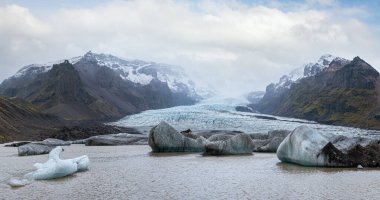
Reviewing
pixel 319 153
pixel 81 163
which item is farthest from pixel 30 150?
pixel 319 153

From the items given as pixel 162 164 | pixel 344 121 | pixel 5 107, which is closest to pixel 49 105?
pixel 5 107

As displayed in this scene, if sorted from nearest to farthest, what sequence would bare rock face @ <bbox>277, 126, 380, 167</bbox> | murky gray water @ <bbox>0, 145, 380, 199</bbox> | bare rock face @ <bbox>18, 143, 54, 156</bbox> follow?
murky gray water @ <bbox>0, 145, 380, 199</bbox> < bare rock face @ <bbox>277, 126, 380, 167</bbox> < bare rock face @ <bbox>18, 143, 54, 156</bbox>

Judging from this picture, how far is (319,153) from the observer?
28625mm

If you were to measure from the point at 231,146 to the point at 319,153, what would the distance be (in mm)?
11061

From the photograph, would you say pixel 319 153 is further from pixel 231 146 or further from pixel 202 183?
pixel 231 146

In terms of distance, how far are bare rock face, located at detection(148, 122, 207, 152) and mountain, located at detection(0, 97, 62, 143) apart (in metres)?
39.8

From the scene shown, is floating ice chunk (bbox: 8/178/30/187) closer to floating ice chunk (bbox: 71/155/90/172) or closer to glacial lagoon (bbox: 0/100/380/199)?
glacial lagoon (bbox: 0/100/380/199)

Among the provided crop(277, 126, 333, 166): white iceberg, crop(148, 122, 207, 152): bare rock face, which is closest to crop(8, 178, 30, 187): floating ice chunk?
crop(277, 126, 333, 166): white iceberg

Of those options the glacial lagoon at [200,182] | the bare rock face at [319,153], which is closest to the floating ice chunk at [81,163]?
the glacial lagoon at [200,182]

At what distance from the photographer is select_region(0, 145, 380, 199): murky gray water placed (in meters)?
18.7

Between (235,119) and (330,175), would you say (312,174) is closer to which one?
(330,175)

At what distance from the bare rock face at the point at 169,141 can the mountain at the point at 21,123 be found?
39.8m

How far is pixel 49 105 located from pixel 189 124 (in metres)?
95.9

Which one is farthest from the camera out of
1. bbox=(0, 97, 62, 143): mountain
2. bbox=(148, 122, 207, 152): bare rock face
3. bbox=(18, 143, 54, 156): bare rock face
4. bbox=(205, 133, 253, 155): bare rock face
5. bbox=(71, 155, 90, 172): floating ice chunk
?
bbox=(0, 97, 62, 143): mountain
